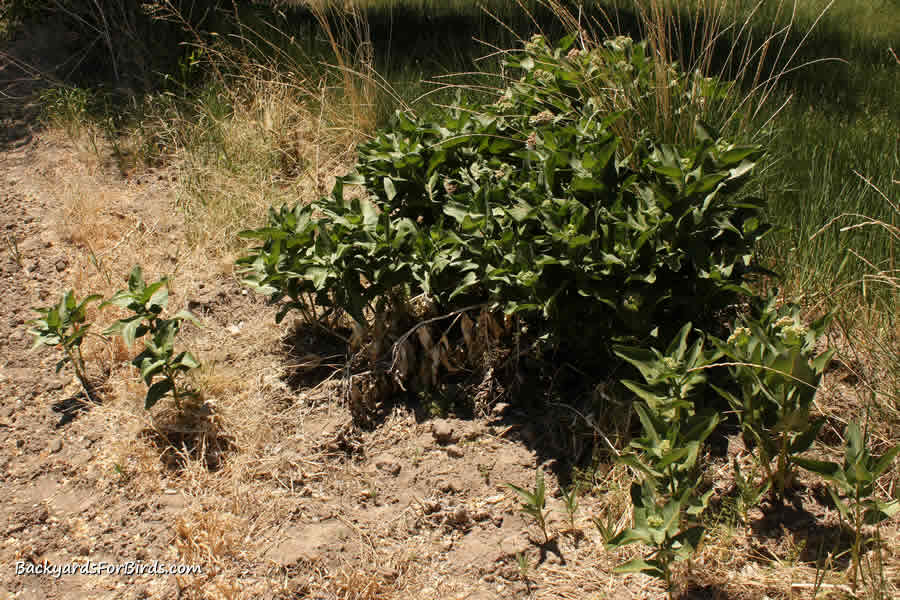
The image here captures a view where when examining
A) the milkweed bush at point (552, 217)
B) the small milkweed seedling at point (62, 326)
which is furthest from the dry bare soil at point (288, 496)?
the milkweed bush at point (552, 217)

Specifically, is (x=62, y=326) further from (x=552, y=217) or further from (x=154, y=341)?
(x=552, y=217)

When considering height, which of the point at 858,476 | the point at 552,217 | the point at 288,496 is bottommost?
the point at 288,496

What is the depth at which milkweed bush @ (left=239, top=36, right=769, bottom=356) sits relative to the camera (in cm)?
240

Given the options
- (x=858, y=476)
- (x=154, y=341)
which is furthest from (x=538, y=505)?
(x=154, y=341)

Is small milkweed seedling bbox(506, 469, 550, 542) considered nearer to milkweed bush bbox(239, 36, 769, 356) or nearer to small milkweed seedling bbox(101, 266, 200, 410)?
milkweed bush bbox(239, 36, 769, 356)

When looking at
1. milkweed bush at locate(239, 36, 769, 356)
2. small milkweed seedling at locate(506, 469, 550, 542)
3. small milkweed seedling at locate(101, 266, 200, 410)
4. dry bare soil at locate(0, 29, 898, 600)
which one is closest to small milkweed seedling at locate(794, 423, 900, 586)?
dry bare soil at locate(0, 29, 898, 600)

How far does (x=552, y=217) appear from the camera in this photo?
2.44 m

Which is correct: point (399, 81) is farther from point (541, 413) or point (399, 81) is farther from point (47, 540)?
point (47, 540)

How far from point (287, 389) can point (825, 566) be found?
6.60 feet

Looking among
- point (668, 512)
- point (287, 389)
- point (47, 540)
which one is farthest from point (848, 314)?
point (47, 540)

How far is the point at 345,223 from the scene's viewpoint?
9.36 ft

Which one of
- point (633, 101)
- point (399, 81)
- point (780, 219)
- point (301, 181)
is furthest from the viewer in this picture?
point (399, 81)

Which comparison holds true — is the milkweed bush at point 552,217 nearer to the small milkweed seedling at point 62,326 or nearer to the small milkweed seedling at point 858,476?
the small milkweed seedling at point 858,476

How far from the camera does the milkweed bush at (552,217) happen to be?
2.40 m
